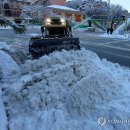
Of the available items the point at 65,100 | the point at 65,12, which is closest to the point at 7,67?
the point at 65,100

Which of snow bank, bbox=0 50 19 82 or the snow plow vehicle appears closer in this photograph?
snow bank, bbox=0 50 19 82

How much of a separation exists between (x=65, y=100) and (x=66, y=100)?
→ 3.4 inches

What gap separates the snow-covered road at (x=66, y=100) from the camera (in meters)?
5.00

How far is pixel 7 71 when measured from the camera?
9000 millimetres

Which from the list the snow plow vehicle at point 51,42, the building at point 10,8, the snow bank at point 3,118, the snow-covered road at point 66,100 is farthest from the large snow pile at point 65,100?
the building at point 10,8

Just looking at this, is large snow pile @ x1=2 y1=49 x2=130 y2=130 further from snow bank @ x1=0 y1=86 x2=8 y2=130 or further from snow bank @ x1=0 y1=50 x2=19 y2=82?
snow bank @ x1=0 y1=50 x2=19 y2=82

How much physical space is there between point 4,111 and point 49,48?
16.7 ft

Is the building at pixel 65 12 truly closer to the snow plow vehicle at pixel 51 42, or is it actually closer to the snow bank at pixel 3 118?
the snow plow vehicle at pixel 51 42

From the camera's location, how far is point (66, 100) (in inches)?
222

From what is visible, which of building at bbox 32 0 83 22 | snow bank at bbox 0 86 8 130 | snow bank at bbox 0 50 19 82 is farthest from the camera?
building at bbox 32 0 83 22

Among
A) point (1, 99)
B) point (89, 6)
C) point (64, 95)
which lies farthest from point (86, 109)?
point (89, 6)

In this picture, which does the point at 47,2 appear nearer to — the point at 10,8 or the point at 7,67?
the point at 10,8

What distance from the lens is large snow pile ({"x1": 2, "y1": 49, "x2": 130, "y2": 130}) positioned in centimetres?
502

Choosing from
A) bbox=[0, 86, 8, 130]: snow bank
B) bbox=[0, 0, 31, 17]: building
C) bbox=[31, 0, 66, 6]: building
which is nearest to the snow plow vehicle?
bbox=[0, 0, 31, 17]: building
